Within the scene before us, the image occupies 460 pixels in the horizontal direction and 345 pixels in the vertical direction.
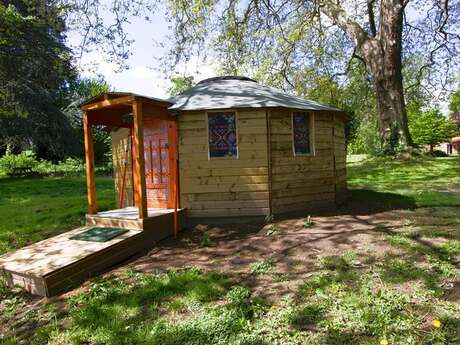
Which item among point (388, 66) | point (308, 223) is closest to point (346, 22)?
point (388, 66)

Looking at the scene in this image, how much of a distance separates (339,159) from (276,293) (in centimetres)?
627

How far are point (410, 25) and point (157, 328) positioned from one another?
21928 millimetres

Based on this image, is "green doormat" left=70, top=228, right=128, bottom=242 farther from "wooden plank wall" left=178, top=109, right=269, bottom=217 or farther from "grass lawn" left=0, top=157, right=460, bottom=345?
"wooden plank wall" left=178, top=109, right=269, bottom=217

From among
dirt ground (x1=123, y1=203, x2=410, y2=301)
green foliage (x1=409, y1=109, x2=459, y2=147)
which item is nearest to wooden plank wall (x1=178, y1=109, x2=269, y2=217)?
dirt ground (x1=123, y1=203, x2=410, y2=301)

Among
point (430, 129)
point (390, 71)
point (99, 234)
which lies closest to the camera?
point (99, 234)

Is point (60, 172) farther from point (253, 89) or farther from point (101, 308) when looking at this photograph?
point (101, 308)

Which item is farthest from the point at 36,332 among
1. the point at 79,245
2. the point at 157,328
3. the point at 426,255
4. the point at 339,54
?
the point at 339,54

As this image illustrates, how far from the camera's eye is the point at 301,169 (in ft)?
26.9

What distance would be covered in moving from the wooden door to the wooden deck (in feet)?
3.34

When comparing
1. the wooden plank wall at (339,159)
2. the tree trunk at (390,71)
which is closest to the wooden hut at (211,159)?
the wooden plank wall at (339,159)

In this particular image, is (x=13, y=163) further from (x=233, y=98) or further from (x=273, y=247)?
(x=273, y=247)

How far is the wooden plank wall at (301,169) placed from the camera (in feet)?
25.6

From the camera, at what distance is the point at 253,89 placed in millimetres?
9141

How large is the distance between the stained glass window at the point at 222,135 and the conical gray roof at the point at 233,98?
0.28 metres
